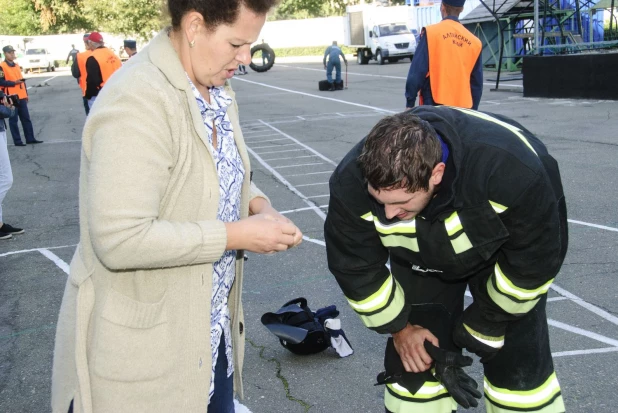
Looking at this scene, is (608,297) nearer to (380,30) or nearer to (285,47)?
(380,30)

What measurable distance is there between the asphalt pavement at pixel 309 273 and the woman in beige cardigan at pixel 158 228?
6.81 ft

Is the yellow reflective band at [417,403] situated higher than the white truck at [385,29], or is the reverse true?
the white truck at [385,29]

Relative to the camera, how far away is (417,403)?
118 inches

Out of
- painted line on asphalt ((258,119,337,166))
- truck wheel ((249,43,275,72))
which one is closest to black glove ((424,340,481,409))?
truck wheel ((249,43,275,72))

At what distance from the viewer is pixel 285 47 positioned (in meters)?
61.6

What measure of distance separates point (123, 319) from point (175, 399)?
292mm

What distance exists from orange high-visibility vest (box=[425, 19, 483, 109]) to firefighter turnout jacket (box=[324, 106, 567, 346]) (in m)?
4.76

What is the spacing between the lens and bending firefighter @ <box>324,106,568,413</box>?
2.43 m

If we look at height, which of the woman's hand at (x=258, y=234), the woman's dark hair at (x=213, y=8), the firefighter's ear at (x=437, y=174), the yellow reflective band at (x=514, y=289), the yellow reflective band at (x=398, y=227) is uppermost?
the woman's dark hair at (x=213, y=8)

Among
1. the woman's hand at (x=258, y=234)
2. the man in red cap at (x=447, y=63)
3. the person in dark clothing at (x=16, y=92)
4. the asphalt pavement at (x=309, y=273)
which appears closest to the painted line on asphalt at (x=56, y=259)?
the asphalt pavement at (x=309, y=273)

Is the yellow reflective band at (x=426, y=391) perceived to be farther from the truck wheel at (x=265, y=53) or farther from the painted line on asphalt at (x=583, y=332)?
the truck wheel at (x=265, y=53)

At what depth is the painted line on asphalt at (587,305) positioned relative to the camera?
489cm

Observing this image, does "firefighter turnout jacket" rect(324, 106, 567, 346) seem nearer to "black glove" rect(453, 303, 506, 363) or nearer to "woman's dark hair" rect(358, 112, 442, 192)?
"black glove" rect(453, 303, 506, 363)

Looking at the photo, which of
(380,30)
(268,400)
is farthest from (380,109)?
(380,30)
